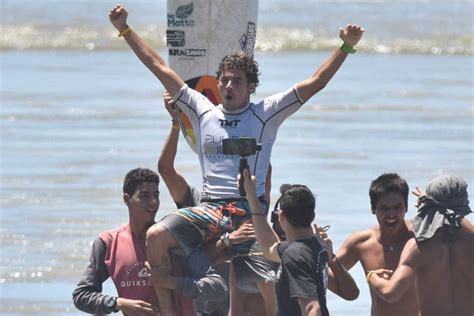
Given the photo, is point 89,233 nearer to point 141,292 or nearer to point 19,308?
point 19,308

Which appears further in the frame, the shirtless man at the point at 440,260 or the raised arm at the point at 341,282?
the raised arm at the point at 341,282

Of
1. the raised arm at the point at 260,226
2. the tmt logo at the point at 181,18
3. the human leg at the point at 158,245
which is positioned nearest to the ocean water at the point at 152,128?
the tmt logo at the point at 181,18

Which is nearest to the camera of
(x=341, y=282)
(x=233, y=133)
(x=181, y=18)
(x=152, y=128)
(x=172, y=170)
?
(x=341, y=282)

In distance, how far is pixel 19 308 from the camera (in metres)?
12.2

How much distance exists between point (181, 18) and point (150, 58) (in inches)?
56.3

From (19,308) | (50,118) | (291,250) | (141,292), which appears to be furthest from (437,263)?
(50,118)

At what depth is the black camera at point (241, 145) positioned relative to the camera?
8.34 metres

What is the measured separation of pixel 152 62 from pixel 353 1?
1237 inches

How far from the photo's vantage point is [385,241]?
846 centimetres

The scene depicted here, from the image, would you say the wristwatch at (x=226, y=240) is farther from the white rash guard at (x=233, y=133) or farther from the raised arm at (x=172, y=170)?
the raised arm at (x=172, y=170)

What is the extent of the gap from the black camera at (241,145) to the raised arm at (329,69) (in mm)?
504

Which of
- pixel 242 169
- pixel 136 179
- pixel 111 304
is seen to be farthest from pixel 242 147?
pixel 111 304

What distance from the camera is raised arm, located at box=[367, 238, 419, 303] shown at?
765cm

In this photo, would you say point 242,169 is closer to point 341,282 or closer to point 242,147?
point 242,147
